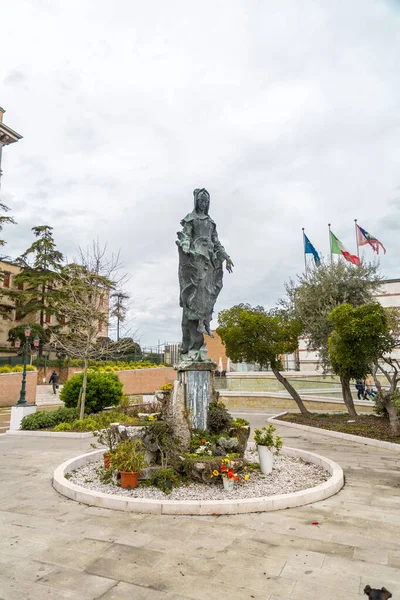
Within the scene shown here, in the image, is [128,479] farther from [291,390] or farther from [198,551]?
[291,390]

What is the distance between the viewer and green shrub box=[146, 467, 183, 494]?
5764 millimetres

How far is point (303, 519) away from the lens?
485cm

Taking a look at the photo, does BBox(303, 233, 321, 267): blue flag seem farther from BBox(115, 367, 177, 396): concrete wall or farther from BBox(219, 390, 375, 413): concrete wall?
BBox(115, 367, 177, 396): concrete wall

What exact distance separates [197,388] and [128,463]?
212 cm

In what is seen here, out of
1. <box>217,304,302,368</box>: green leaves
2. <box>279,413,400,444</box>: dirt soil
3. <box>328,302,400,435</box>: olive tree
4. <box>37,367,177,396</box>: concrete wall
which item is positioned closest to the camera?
<box>328,302,400,435</box>: olive tree

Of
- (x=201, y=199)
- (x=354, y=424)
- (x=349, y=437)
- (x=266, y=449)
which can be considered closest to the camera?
(x=266, y=449)

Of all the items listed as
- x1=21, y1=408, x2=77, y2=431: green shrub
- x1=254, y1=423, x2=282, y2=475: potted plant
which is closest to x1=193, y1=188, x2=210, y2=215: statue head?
x1=254, y1=423, x2=282, y2=475: potted plant

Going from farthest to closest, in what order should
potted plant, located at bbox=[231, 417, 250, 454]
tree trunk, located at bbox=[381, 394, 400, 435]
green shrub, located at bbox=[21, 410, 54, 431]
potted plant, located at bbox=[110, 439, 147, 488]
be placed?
green shrub, located at bbox=[21, 410, 54, 431]
tree trunk, located at bbox=[381, 394, 400, 435]
potted plant, located at bbox=[231, 417, 250, 454]
potted plant, located at bbox=[110, 439, 147, 488]

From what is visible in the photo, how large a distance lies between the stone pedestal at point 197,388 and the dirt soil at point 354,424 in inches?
225

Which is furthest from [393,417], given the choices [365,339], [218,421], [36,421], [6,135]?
[6,135]

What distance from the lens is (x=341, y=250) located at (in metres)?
21.8

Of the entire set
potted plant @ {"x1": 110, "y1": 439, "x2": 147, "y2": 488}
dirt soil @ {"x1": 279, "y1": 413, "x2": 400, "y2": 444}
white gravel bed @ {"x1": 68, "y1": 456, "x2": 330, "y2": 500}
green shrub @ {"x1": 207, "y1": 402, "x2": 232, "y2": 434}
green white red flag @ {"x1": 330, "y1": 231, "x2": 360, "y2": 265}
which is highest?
green white red flag @ {"x1": 330, "y1": 231, "x2": 360, "y2": 265}

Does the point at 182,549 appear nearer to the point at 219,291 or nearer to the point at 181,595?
the point at 181,595

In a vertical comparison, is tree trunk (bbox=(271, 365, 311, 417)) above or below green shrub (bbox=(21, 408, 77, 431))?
above
